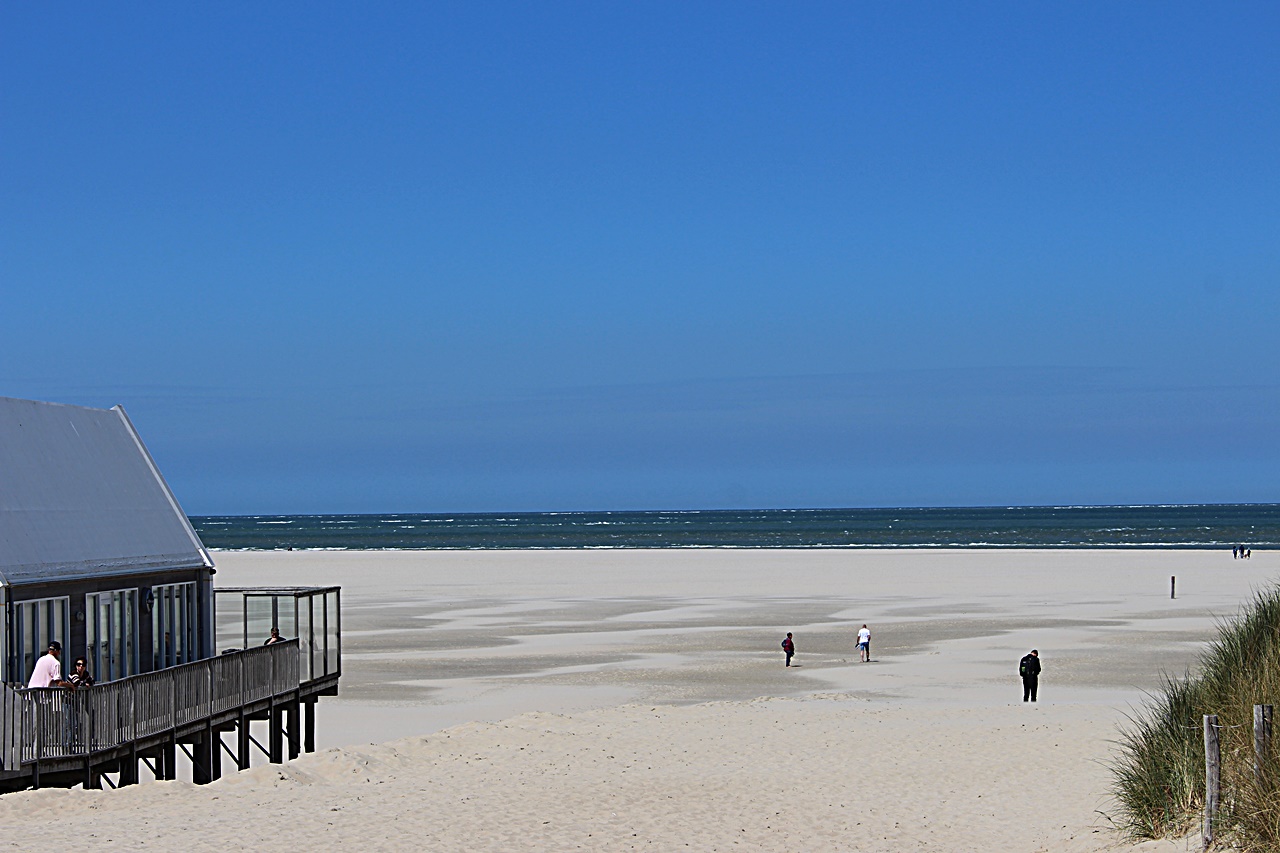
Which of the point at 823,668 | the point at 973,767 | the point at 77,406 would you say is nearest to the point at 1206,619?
the point at 823,668

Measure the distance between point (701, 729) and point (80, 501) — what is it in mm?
10808

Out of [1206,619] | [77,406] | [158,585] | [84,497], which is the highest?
[77,406]

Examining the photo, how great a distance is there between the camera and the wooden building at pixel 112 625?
57.2 feet

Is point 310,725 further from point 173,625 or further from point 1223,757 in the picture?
point 1223,757

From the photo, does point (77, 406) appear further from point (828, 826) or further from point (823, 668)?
point (823, 668)

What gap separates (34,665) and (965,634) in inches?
1238

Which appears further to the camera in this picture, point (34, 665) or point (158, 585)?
point (158, 585)

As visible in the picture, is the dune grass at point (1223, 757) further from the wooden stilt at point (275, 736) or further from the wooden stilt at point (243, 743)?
the wooden stilt at point (243, 743)

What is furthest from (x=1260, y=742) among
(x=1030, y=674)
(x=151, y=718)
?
(x=1030, y=674)

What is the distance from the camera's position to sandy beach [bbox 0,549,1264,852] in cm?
1636

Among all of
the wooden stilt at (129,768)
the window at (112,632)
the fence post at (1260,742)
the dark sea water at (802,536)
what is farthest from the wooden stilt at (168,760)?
the dark sea water at (802,536)

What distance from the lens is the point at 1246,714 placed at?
42.3 feet

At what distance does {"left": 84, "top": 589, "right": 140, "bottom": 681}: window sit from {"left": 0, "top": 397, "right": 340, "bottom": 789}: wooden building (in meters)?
0.03

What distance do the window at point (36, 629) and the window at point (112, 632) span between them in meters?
0.59
